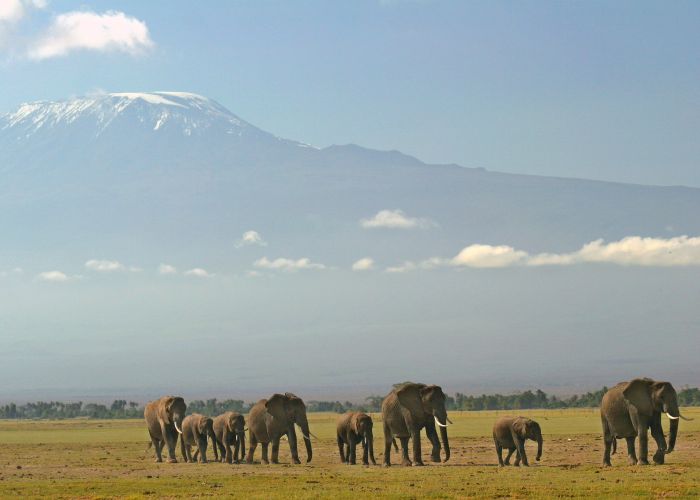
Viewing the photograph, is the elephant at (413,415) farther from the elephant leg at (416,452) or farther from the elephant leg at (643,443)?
the elephant leg at (643,443)

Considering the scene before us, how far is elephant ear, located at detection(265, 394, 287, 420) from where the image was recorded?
47.7m

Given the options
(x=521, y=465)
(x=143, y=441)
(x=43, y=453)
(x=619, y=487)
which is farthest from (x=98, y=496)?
(x=143, y=441)

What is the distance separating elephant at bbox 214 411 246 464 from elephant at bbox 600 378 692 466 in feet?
50.1

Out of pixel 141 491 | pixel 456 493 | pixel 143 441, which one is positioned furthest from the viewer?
pixel 143 441

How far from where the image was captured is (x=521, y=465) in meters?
43.0

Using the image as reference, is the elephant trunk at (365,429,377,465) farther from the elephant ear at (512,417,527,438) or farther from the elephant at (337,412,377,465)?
the elephant ear at (512,417,527,438)

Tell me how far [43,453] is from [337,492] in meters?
31.1

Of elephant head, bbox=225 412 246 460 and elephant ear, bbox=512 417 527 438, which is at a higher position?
elephant head, bbox=225 412 246 460

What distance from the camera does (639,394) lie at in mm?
40438

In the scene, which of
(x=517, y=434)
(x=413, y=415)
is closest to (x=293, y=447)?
(x=413, y=415)

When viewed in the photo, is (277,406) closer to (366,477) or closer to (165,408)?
(165,408)

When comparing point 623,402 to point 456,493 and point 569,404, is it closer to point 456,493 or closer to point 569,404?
point 456,493

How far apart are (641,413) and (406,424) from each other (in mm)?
8555

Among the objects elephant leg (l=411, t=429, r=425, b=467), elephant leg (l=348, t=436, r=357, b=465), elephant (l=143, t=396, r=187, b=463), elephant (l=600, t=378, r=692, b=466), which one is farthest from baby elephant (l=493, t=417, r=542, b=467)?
elephant (l=143, t=396, r=187, b=463)
